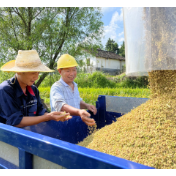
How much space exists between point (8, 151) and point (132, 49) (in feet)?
3.88

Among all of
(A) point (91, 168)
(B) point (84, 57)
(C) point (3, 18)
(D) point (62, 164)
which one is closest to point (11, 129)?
(D) point (62, 164)

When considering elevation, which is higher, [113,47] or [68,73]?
[113,47]

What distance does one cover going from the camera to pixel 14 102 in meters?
1.73

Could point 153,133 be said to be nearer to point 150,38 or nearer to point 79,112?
point 150,38

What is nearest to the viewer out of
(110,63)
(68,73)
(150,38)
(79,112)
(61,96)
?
(150,38)

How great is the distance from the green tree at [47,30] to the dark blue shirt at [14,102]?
3.34 meters

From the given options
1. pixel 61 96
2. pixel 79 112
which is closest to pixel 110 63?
pixel 61 96

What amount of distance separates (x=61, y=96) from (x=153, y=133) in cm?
136

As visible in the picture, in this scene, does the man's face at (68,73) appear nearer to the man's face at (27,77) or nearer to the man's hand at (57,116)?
the man's face at (27,77)

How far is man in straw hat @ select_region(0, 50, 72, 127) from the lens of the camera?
167cm

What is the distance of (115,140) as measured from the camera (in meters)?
1.53

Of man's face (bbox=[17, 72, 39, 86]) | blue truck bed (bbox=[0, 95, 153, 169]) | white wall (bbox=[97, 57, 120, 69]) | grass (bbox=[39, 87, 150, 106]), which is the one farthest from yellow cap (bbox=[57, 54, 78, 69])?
white wall (bbox=[97, 57, 120, 69])

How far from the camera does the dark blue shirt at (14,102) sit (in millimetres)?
1659

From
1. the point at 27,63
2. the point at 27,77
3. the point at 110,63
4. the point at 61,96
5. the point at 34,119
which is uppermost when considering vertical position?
the point at 110,63
